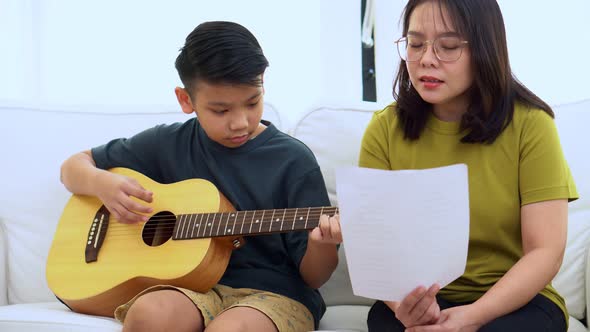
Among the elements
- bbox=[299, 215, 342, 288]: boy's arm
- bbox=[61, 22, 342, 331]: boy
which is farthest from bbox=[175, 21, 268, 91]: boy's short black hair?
bbox=[299, 215, 342, 288]: boy's arm

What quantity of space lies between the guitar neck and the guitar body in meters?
0.02

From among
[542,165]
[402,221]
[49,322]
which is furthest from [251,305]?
[542,165]

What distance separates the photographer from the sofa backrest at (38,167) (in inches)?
77.9

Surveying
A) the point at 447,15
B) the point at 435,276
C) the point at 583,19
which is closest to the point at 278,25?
the point at 583,19

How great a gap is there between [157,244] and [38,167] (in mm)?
513

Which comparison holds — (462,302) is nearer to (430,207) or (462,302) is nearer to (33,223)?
(430,207)

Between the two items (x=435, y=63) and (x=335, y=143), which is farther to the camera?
(x=335, y=143)

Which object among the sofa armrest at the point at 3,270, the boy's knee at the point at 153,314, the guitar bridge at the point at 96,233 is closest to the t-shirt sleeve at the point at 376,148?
the boy's knee at the point at 153,314

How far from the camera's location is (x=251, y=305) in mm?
1523

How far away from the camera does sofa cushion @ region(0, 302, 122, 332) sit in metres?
1.49

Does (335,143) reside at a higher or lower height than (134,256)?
higher

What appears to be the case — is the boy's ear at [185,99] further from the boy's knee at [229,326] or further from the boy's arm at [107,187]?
the boy's knee at [229,326]

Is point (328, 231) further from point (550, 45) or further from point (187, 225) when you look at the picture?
point (550, 45)

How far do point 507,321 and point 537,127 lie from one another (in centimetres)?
40
